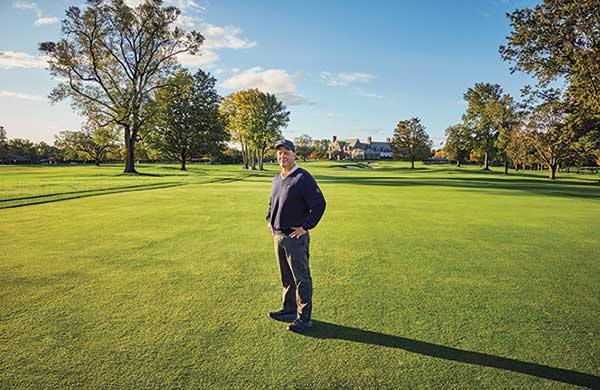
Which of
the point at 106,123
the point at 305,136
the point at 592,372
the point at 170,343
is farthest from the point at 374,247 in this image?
the point at 305,136

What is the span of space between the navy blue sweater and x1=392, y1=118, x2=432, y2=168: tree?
8550cm

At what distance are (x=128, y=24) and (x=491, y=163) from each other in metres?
112

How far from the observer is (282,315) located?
444 cm

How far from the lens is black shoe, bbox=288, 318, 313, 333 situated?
4062 millimetres

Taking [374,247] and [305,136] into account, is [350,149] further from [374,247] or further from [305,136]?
[374,247]

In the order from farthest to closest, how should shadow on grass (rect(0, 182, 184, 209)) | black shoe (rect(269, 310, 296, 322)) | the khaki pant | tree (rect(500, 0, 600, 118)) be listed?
tree (rect(500, 0, 600, 118))
shadow on grass (rect(0, 182, 184, 209))
black shoe (rect(269, 310, 296, 322))
the khaki pant

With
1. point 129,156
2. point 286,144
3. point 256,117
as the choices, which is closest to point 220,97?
point 256,117

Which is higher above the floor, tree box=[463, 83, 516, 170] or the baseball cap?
tree box=[463, 83, 516, 170]

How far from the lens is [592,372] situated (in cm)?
328

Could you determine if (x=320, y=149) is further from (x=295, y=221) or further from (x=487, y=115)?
(x=295, y=221)

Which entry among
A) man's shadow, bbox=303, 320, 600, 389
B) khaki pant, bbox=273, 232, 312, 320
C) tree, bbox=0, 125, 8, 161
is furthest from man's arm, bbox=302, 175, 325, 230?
tree, bbox=0, 125, 8, 161

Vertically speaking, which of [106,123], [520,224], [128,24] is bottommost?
[520,224]

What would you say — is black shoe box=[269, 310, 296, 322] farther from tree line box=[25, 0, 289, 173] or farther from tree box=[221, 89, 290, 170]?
tree box=[221, 89, 290, 170]

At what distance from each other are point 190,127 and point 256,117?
42.4 feet
